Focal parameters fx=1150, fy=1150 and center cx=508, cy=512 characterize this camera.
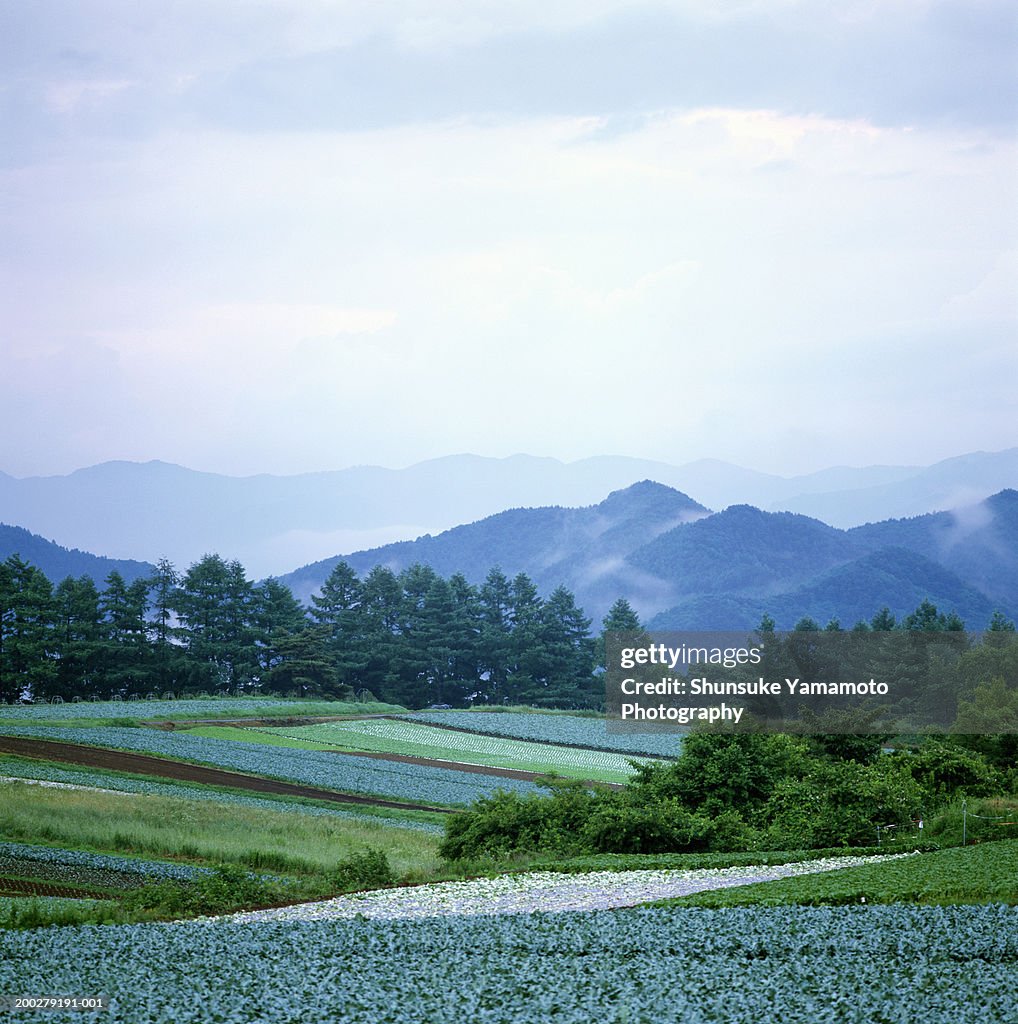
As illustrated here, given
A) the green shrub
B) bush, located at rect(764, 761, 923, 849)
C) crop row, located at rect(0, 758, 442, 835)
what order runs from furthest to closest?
crop row, located at rect(0, 758, 442, 835) → bush, located at rect(764, 761, 923, 849) → the green shrub

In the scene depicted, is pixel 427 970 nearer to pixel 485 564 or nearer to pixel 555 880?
pixel 555 880

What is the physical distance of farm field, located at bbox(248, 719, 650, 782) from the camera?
49.8 metres

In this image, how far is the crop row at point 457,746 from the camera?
5131 centimetres

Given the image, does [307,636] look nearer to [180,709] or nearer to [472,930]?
[180,709]

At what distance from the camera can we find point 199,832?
26.8m

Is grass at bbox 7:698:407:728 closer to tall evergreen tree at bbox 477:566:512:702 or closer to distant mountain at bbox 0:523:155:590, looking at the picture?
tall evergreen tree at bbox 477:566:512:702

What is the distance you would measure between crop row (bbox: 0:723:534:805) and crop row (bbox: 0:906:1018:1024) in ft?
84.3

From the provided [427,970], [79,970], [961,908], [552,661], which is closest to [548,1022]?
[427,970]

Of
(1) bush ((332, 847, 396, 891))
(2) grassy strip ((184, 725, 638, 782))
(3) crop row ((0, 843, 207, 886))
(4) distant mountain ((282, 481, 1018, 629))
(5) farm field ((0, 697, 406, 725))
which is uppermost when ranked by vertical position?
(4) distant mountain ((282, 481, 1018, 629))

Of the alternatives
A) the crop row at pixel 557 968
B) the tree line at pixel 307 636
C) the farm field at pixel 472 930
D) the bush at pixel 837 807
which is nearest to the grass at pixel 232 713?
the tree line at pixel 307 636

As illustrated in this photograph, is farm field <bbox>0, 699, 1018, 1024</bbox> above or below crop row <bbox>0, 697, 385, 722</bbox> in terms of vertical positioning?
above

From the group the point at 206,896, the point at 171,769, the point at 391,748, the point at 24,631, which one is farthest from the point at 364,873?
the point at 24,631

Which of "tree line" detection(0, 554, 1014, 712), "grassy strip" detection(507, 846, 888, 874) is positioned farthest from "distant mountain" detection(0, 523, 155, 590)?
"grassy strip" detection(507, 846, 888, 874)

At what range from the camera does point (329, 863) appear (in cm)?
2372
